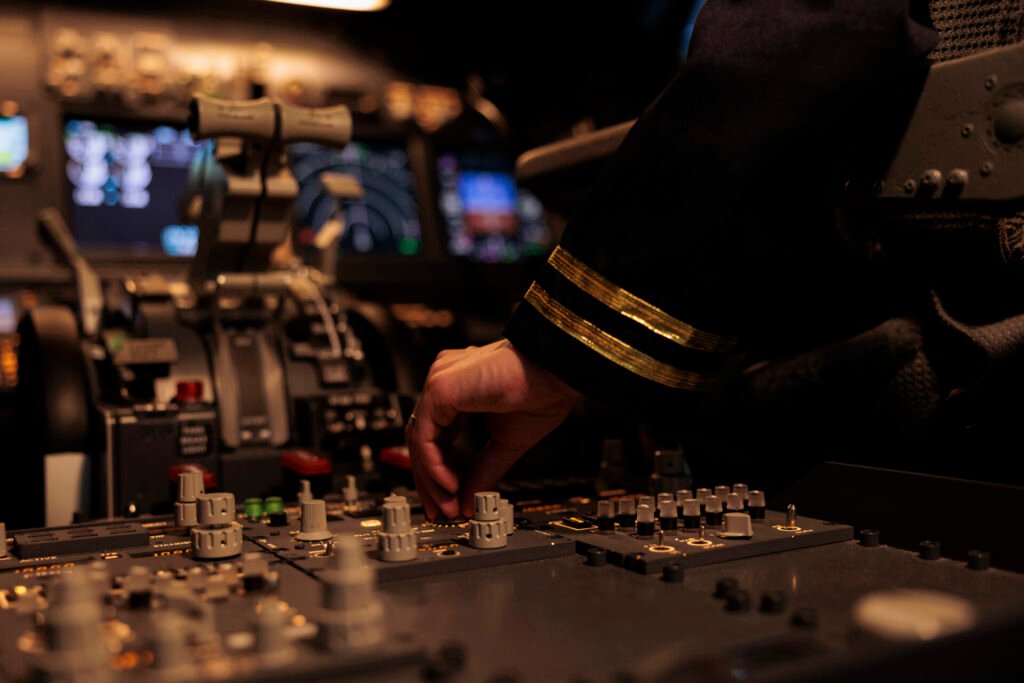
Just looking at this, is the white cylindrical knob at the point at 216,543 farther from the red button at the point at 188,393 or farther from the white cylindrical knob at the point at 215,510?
the red button at the point at 188,393

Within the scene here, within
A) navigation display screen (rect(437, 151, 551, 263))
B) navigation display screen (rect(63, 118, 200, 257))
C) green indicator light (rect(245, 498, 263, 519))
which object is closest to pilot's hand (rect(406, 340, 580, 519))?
green indicator light (rect(245, 498, 263, 519))

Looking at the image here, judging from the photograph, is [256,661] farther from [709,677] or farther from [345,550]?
[709,677]

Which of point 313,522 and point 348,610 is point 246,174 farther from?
point 348,610

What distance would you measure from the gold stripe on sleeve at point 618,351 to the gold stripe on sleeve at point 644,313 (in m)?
0.03

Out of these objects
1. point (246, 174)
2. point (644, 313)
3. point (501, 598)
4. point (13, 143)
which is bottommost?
point (501, 598)

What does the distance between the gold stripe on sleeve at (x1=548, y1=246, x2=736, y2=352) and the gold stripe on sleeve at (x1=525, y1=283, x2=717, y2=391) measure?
0.10 feet

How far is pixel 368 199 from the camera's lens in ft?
14.7

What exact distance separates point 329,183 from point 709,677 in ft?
8.24

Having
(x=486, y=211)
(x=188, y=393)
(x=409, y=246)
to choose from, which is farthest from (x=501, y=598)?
(x=486, y=211)

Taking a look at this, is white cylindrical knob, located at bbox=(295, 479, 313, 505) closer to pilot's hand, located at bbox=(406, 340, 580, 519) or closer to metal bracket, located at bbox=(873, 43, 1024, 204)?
pilot's hand, located at bbox=(406, 340, 580, 519)

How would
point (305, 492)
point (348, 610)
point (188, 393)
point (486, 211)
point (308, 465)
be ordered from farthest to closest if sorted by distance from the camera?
point (486, 211)
point (188, 393)
point (308, 465)
point (305, 492)
point (348, 610)

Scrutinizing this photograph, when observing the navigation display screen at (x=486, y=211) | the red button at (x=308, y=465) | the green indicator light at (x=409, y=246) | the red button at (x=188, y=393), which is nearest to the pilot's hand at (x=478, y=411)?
the red button at (x=308, y=465)

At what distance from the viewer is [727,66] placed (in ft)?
3.43

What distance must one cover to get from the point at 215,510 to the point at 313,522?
4.1 inches
